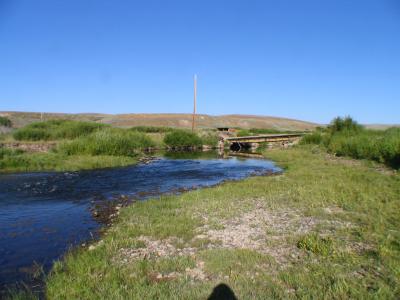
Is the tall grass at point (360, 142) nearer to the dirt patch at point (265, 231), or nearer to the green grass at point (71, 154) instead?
the dirt patch at point (265, 231)

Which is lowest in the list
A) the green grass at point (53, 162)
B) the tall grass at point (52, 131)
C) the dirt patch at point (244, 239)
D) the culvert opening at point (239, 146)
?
the culvert opening at point (239, 146)

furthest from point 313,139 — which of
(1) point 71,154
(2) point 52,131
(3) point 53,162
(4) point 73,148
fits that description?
(2) point 52,131

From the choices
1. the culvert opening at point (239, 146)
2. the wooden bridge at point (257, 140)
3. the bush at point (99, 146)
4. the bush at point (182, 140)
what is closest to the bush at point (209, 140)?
the bush at point (182, 140)

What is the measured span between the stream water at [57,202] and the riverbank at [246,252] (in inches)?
36.9

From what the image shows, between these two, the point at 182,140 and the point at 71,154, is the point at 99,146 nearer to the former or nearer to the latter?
the point at 71,154

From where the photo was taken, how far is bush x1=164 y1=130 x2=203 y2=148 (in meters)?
44.1

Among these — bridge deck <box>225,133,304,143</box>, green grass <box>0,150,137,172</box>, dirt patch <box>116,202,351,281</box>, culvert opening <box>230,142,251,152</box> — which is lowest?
culvert opening <box>230,142,251,152</box>

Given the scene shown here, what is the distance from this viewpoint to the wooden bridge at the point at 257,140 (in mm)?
46312

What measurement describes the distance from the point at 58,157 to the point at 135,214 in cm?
1592

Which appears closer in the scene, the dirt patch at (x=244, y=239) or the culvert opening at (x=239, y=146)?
the dirt patch at (x=244, y=239)

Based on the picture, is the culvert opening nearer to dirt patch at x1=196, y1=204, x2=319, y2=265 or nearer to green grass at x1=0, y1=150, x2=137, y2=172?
green grass at x1=0, y1=150, x2=137, y2=172

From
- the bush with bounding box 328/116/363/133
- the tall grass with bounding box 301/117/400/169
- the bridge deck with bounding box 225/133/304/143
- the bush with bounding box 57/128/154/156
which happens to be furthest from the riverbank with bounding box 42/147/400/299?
the bridge deck with bounding box 225/133/304/143

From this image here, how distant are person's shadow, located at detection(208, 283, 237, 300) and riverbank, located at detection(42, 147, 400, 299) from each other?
0.09 metres

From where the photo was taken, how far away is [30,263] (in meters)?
7.21
